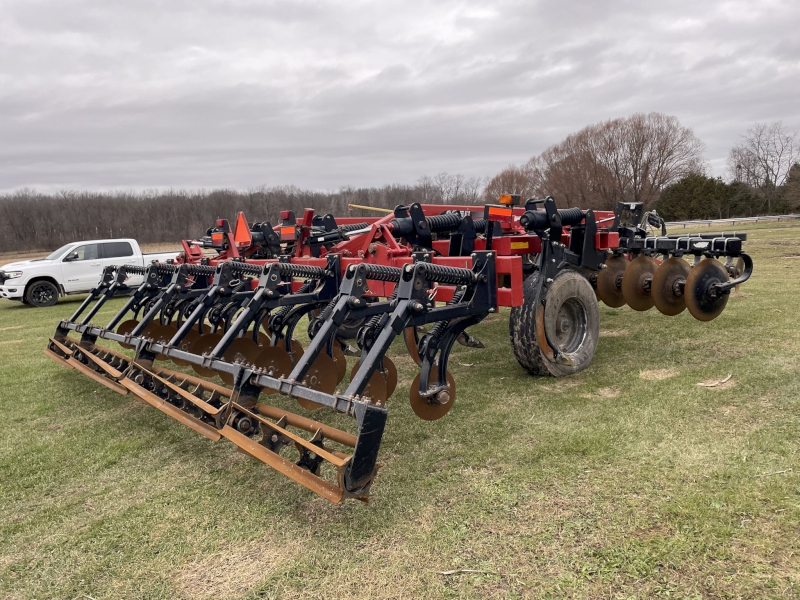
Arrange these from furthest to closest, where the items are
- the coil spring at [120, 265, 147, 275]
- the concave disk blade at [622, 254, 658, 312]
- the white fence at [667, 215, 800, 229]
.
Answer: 1. the white fence at [667, 215, 800, 229]
2. the concave disk blade at [622, 254, 658, 312]
3. the coil spring at [120, 265, 147, 275]

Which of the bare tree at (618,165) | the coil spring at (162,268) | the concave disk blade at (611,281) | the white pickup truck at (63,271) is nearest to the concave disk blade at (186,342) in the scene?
the coil spring at (162,268)

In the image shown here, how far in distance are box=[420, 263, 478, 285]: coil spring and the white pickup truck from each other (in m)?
11.6

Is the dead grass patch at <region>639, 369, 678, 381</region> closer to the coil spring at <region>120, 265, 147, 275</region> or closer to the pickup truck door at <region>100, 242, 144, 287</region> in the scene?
the coil spring at <region>120, 265, 147, 275</region>

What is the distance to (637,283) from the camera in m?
5.96

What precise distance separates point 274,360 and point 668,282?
3.97 metres

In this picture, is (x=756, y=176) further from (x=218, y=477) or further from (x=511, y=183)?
(x=218, y=477)

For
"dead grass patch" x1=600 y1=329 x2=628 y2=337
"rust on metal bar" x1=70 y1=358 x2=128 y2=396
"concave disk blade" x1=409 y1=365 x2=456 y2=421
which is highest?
"concave disk blade" x1=409 y1=365 x2=456 y2=421

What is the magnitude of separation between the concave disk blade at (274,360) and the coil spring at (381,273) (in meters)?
1.22

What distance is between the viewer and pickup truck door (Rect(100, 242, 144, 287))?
1457 centimetres

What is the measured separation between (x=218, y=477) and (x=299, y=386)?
88 cm

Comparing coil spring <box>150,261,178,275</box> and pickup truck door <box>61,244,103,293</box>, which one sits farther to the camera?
pickup truck door <box>61,244,103,293</box>

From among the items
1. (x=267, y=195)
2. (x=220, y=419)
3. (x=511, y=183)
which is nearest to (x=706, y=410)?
(x=220, y=419)

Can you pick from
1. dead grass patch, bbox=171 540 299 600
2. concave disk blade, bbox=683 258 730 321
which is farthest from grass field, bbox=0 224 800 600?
concave disk blade, bbox=683 258 730 321

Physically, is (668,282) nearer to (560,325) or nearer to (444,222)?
(560,325)
